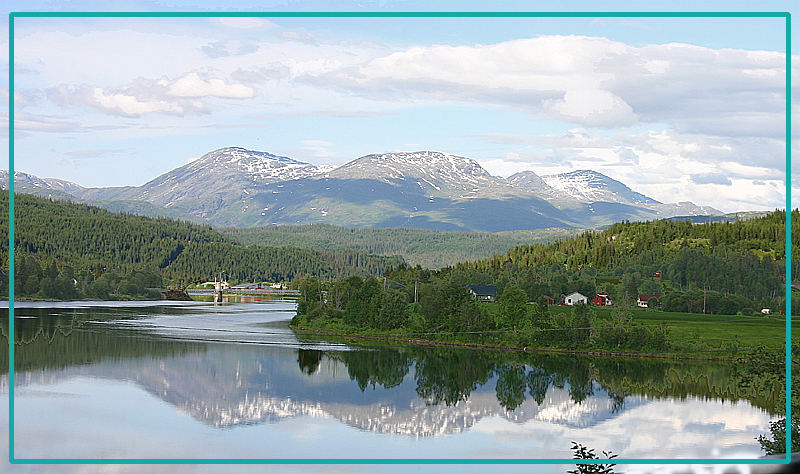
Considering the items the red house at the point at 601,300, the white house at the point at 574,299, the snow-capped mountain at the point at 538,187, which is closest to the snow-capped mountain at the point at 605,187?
the red house at the point at 601,300

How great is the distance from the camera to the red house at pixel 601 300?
14127 millimetres

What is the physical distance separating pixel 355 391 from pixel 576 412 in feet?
10.1

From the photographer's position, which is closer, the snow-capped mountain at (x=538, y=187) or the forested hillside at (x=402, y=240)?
the forested hillside at (x=402, y=240)

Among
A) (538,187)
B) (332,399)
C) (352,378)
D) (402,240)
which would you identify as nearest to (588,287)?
(352,378)

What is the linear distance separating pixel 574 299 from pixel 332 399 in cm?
581

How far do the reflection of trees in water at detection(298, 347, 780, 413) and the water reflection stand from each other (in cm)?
2

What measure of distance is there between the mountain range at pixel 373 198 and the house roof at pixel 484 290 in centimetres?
474

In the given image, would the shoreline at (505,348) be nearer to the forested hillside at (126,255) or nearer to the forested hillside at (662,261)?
the forested hillside at (662,261)


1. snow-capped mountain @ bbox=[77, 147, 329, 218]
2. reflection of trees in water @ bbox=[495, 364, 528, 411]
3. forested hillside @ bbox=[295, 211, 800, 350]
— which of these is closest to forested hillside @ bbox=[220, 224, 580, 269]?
snow-capped mountain @ bbox=[77, 147, 329, 218]

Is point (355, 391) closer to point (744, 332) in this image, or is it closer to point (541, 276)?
point (744, 332)

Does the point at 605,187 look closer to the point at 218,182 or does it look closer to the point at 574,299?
the point at 574,299

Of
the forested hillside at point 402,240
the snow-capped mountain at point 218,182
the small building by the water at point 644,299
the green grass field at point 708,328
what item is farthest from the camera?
the forested hillside at point 402,240

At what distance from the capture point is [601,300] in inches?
567

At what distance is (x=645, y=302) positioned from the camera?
520 inches
